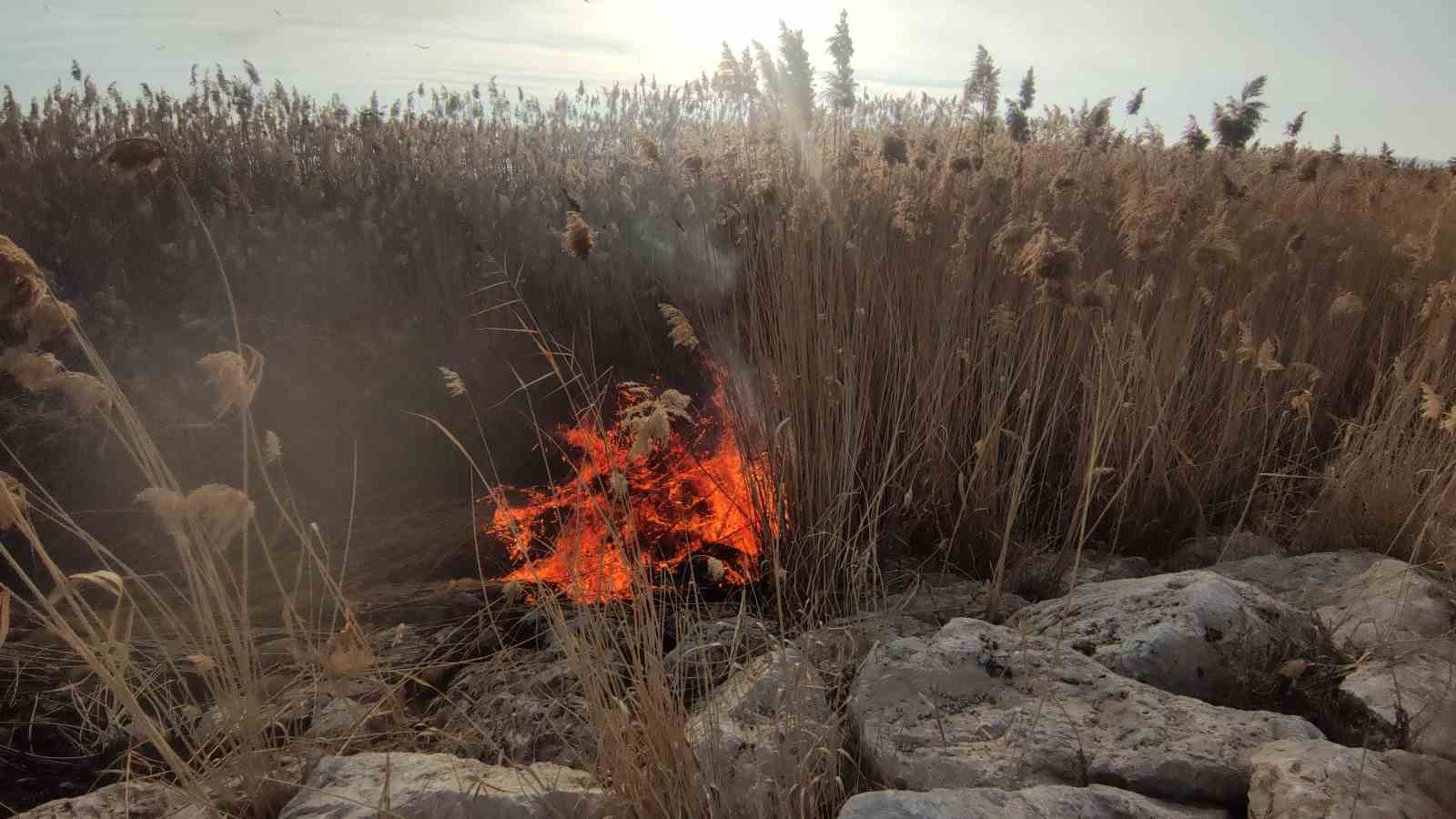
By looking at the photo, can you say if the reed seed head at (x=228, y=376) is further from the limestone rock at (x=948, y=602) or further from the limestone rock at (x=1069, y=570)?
the limestone rock at (x=1069, y=570)

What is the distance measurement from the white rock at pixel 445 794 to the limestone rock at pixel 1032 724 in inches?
23.1

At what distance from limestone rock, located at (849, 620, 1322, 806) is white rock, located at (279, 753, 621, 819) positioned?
0.59m

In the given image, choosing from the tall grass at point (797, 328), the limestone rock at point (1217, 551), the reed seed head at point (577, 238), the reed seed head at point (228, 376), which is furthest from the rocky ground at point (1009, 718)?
the reed seed head at point (577, 238)

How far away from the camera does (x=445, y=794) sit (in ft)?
5.68

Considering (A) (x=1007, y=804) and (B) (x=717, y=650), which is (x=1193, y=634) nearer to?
(A) (x=1007, y=804)

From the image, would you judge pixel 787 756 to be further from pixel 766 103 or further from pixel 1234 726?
pixel 766 103

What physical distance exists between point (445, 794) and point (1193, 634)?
5.44 feet

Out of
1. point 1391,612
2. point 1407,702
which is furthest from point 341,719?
point 1391,612

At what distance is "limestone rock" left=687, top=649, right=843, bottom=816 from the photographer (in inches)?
64.5

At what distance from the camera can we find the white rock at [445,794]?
1696 millimetres

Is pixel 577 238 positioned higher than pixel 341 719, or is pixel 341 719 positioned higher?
pixel 577 238

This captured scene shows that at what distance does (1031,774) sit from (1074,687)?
303 millimetres

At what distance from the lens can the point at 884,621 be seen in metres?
2.48

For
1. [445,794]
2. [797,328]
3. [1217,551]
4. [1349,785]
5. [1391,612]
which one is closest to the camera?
[1349,785]
